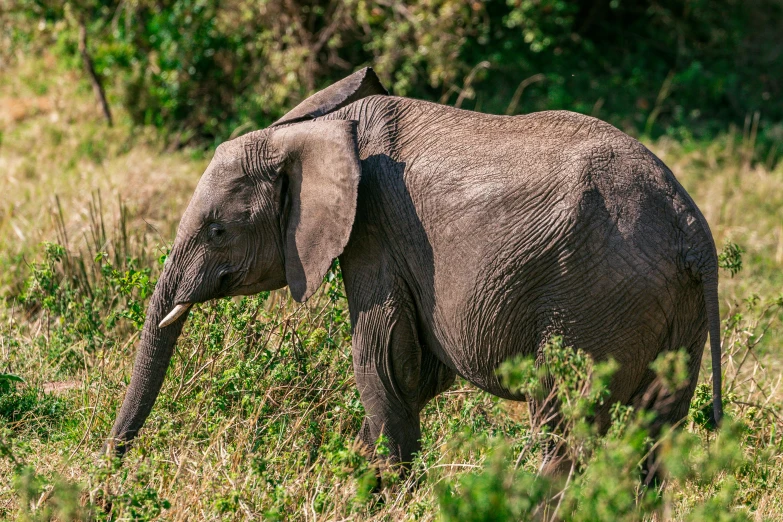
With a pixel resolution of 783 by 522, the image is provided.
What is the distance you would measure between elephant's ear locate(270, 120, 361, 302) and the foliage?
21.6 ft

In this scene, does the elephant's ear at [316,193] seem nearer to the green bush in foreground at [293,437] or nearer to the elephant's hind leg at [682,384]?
the green bush in foreground at [293,437]

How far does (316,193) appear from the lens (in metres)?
4.33

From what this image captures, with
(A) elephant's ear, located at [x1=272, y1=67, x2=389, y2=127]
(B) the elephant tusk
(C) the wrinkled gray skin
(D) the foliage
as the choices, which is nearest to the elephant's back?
(C) the wrinkled gray skin

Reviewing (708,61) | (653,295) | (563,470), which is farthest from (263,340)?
(708,61)

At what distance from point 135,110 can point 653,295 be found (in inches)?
361

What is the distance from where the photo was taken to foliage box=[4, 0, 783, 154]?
1134 centimetres

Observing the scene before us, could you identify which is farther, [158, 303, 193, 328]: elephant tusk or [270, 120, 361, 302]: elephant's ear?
[158, 303, 193, 328]: elephant tusk

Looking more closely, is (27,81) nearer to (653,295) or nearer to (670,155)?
(670,155)

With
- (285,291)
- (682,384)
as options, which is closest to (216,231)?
(285,291)

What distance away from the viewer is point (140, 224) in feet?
26.6

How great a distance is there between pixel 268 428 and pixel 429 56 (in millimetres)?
6993

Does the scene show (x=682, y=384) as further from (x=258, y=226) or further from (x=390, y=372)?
(x=258, y=226)

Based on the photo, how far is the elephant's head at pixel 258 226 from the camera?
14.0 feet

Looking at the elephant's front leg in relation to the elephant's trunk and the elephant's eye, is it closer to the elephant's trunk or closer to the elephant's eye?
the elephant's eye
